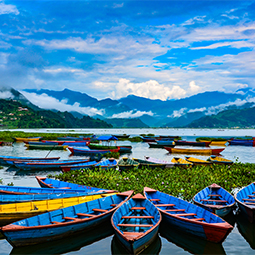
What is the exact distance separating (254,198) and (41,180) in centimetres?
1608

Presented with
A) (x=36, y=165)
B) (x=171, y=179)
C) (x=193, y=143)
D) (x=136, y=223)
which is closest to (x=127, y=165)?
(x=171, y=179)

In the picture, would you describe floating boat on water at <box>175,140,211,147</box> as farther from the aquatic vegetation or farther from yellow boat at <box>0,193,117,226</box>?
yellow boat at <box>0,193,117,226</box>

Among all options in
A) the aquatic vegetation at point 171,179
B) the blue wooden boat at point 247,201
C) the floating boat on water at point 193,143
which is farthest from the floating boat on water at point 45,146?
the blue wooden boat at point 247,201

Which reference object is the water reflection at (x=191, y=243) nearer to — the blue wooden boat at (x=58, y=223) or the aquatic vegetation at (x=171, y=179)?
the blue wooden boat at (x=58, y=223)

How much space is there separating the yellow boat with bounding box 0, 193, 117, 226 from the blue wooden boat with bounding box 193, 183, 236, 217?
6218 millimetres

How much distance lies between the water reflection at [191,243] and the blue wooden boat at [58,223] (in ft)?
10.6

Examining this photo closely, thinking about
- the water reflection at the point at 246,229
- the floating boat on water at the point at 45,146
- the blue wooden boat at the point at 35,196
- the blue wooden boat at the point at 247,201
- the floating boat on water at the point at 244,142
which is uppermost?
the blue wooden boat at the point at 35,196

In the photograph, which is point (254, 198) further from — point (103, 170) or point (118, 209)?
point (103, 170)

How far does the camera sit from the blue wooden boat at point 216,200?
547 inches

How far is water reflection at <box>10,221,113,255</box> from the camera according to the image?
37.1ft

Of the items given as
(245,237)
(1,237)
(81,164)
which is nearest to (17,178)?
(81,164)

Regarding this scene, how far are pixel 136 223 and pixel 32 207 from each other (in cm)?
592

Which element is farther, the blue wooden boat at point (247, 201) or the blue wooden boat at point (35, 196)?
the blue wooden boat at point (35, 196)

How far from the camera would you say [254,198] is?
16609 millimetres
